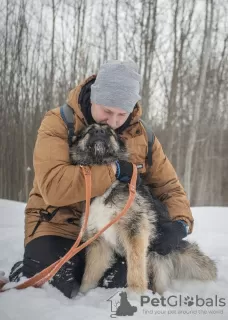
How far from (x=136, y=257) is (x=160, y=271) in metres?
0.41

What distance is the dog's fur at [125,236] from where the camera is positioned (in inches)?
92.8

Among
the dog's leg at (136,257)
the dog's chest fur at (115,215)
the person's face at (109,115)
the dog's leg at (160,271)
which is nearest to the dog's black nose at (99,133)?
the person's face at (109,115)

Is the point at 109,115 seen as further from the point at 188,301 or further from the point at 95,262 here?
the point at 188,301

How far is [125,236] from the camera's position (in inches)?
93.7

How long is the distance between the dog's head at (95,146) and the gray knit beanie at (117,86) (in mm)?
220

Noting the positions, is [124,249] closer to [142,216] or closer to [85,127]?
[142,216]

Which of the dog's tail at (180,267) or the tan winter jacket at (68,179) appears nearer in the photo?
the tan winter jacket at (68,179)

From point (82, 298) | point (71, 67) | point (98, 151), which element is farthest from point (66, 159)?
point (71, 67)

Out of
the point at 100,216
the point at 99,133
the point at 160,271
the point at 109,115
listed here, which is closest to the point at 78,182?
the point at 100,216

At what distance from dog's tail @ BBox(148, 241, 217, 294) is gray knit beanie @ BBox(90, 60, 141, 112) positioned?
51.2 inches

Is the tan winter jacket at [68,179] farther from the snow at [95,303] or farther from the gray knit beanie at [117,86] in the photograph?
the snow at [95,303]

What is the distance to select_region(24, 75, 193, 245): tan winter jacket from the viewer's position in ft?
7.43

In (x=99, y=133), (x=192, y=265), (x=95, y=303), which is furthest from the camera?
(x=192, y=265)

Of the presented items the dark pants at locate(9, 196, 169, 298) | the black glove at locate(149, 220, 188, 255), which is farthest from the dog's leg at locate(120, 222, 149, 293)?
the dark pants at locate(9, 196, 169, 298)
